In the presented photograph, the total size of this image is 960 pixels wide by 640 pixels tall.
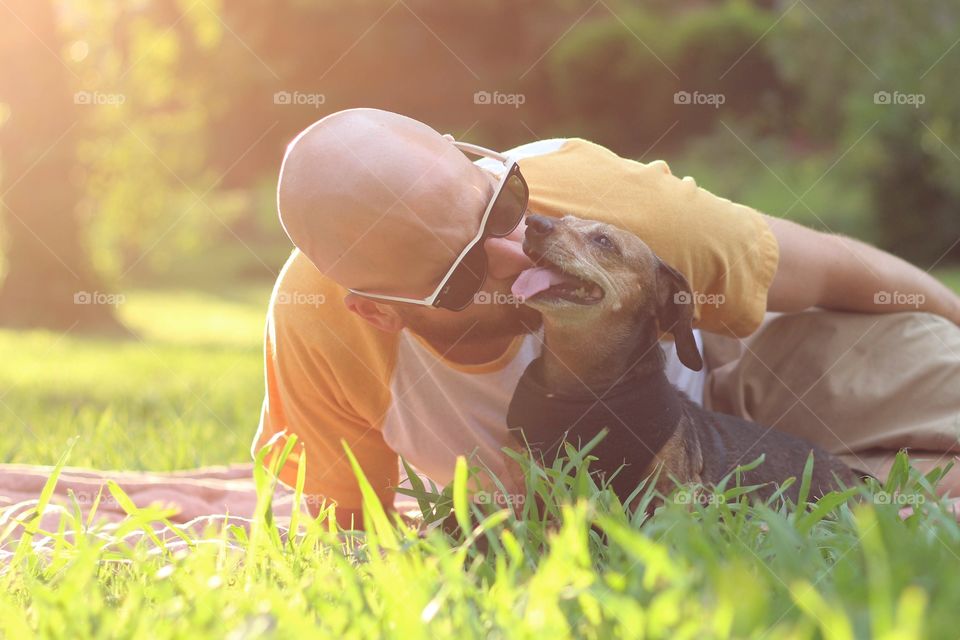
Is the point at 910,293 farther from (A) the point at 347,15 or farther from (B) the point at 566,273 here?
(A) the point at 347,15

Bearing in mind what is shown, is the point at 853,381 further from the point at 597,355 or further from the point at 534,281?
the point at 534,281

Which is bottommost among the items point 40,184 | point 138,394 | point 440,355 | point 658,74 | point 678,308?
point 40,184

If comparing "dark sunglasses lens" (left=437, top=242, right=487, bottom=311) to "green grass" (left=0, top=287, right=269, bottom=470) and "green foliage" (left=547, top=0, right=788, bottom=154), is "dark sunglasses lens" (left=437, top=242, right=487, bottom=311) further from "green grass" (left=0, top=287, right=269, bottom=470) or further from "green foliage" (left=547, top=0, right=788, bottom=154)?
"green foliage" (left=547, top=0, right=788, bottom=154)

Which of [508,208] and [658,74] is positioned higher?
[508,208]

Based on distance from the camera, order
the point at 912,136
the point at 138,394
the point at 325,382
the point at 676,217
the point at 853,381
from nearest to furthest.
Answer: the point at 676,217 < the point at 325,382 < the point at 853,381 < the point at 138,394 < the point at 912,136

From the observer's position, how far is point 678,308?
9.53 ft

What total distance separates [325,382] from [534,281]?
760mm

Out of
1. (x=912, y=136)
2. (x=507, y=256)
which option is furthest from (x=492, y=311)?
(x=912, y=136)

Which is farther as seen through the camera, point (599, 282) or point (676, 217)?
point (676, 217)

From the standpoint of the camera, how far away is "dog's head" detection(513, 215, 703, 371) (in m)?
2.77

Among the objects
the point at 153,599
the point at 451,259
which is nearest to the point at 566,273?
the point at 451,259

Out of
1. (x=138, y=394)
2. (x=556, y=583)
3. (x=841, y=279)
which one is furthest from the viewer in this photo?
(x=138, y=394)

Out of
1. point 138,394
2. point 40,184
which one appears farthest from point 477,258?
point 40,184

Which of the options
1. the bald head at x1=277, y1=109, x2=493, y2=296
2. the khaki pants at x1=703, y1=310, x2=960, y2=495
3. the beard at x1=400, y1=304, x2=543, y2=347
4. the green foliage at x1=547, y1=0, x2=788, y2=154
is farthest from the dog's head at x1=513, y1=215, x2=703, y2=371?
the green foliage at x1=547, y1=0, x2=788, y2=154
